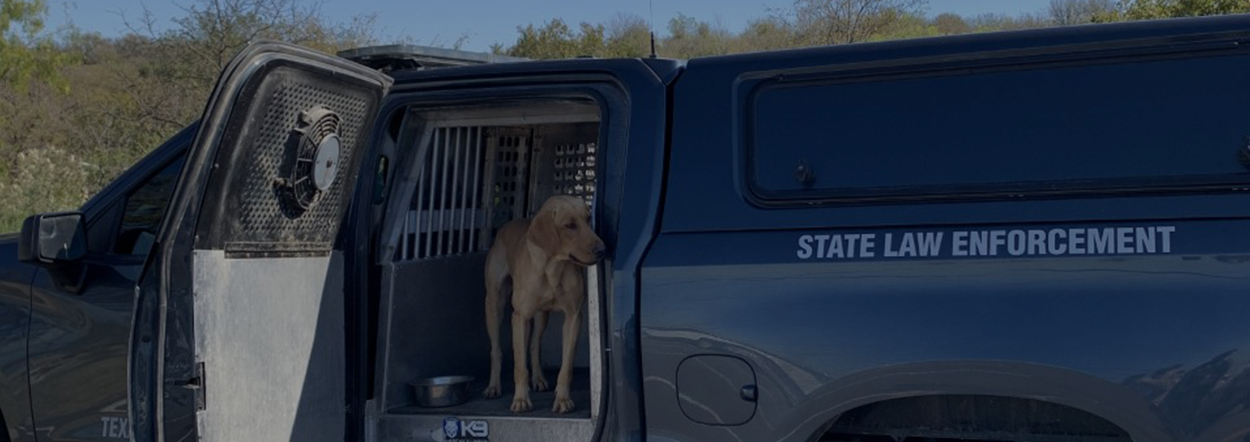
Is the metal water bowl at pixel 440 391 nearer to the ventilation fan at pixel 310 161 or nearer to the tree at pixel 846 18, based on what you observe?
the ventilation fan at pixel 310 161

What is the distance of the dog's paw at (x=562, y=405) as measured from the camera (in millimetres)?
4512

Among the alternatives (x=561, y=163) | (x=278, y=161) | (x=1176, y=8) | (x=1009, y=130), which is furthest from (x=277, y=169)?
(x=1176, y=8)

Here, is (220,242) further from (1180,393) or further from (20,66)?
(20,66)

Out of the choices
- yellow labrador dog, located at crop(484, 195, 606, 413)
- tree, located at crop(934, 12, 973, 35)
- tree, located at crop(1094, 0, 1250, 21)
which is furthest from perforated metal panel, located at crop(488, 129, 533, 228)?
tree, located at crop(934, 12, 973, 35)

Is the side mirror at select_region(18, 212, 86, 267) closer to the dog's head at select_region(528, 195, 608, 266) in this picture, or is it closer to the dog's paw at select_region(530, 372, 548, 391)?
the dog's head at select_region(528, 195, 608, 266)

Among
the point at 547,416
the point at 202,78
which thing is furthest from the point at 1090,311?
the point at 202,78

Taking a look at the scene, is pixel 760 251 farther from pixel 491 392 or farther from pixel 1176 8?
pixel 1176 8

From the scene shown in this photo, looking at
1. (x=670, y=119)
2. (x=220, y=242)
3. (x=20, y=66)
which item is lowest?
(x=220, y=242)

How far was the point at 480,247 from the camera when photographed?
17.9 ft

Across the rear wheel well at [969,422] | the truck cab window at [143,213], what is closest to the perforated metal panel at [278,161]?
the truck cab window at [143,213]

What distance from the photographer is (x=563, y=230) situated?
14.5 ft

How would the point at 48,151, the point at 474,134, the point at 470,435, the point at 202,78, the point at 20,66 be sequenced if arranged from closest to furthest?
the point at 470,435
the point at 474,134
the point at 202,78
the point at 48,151
the point at 20,66

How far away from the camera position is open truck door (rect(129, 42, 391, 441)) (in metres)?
3.65

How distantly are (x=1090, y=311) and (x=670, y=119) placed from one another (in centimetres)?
130
